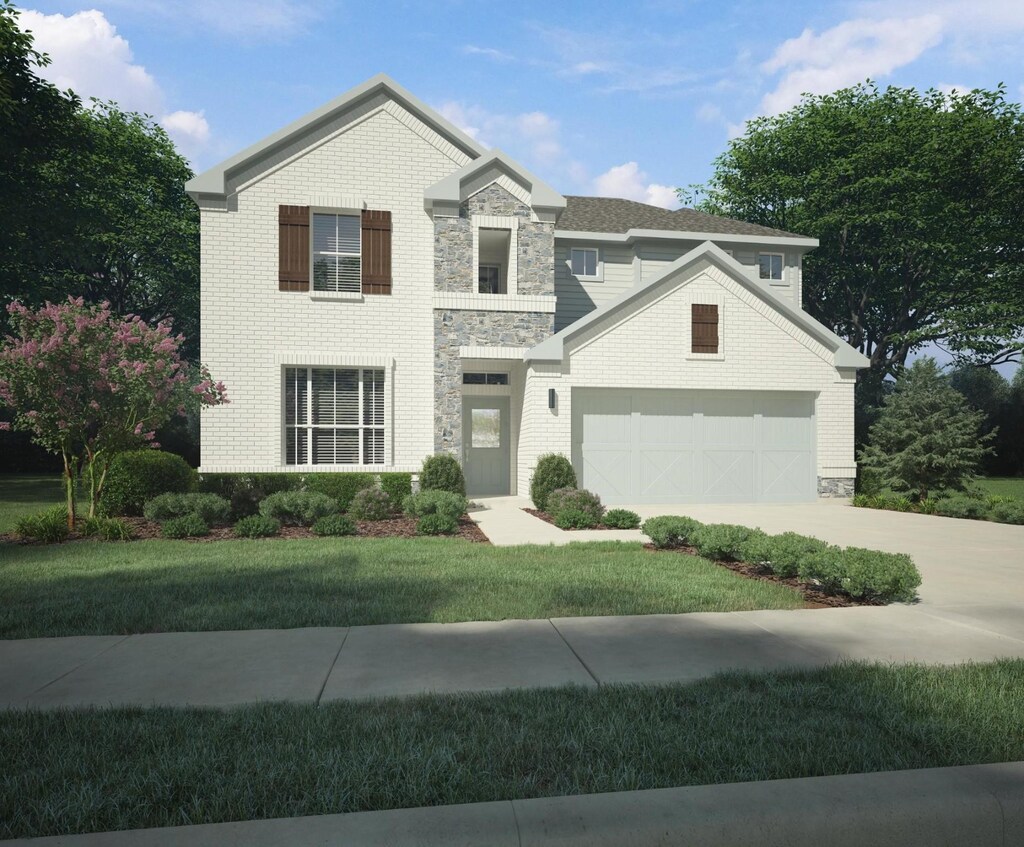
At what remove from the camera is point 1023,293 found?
91.8 ft

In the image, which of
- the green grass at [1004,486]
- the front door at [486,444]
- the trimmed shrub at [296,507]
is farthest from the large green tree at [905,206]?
the trimmed shrub at [296,507]

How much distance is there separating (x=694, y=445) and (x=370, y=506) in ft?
27.2

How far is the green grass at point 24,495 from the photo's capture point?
1344 cm

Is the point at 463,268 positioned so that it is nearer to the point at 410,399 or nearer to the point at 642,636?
the point at 410,399

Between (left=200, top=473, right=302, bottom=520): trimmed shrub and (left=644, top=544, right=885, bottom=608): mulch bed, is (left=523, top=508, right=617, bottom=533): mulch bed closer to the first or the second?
(left=644, top=544, right=885, bottom=608): mulch bed

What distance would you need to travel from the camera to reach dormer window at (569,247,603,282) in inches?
778

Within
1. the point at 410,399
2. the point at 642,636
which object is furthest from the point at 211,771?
the point at 410,399

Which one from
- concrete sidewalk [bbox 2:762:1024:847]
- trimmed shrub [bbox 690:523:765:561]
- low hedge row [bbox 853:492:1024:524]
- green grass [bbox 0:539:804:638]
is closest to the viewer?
concrete sidewalk [bbox 2:762:1024:847]

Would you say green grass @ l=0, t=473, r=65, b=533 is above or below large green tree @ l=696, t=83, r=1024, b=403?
below

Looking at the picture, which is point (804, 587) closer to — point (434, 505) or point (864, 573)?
point (864, 573)

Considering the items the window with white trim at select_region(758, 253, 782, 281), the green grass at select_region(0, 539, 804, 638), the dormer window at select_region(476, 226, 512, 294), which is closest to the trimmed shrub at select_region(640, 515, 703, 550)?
the green grass at select_region(0, 539, 804, 638)

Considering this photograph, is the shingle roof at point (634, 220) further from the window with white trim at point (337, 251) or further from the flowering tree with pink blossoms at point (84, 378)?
the flowering tree with pink blossoms at point (84, 378)

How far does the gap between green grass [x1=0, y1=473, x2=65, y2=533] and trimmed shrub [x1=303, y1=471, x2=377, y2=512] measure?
5035mm

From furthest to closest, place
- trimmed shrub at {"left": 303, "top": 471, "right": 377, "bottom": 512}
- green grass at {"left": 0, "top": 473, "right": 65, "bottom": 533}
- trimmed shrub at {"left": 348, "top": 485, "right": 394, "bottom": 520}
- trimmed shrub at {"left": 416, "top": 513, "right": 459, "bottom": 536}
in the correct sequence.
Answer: trimmed shrub at {"left": 303, "top": 471, "right": 377, "bottom": 512}, green grass at {"left": 0, "top": 473, "right": 65, "bottom": 533}, trimmed shrub at {"left": 348, "top": 485, "right": 394, "bottom": 520}, trimmed shrub at {"left": 416, "top": 513, "right": 459, "bottom": 536}
